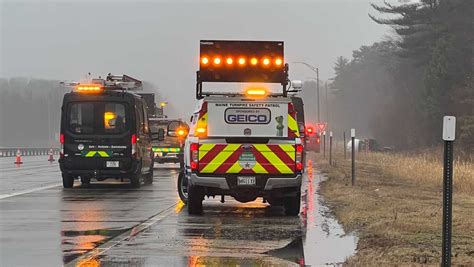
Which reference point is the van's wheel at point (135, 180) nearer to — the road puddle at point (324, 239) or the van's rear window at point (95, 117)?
the van's rear window at point (95, 117)

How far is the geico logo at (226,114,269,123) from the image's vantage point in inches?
545

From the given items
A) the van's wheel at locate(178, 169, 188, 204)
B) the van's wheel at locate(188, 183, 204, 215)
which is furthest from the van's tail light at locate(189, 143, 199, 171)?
the van's wheel at locate(178, 169, 188, 204)

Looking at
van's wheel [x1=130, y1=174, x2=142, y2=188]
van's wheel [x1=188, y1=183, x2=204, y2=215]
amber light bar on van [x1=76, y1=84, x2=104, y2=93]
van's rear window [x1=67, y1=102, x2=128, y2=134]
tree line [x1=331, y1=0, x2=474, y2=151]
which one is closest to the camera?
van's wheel [x1=188, y1=183, x2=204, y2=215]

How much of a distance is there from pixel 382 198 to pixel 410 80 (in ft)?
222

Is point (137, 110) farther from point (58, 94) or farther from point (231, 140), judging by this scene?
point (58, 94)

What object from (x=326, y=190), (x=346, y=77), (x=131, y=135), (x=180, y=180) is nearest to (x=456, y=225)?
(x=180, y=180)

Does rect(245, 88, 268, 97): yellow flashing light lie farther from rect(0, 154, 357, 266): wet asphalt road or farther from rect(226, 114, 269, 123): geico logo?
rect(0, 154, 357, 266): wet asphalt road

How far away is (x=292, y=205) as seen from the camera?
14.4 meters

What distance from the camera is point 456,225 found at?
1209 centimetres

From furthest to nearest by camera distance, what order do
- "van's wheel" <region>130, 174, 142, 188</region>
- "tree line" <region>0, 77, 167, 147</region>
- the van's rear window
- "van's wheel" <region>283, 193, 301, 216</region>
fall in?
"tree line" <region>0, 77, 167, 147</region>, "van's wheel" <region>130, 174, 142, 188</region>, the van's rear window, "van's wheel" <region>283, 193, 301, 216</region>

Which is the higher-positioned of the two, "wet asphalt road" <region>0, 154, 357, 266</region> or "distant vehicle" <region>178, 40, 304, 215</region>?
"distant vehicle" <region>178, 40, 304, 215</region>

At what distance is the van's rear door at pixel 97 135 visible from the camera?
20406mm

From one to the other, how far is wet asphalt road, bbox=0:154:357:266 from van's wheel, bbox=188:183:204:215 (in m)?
0.18

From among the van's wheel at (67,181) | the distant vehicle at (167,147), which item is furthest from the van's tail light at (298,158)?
the distant vehicle at (167,147)
